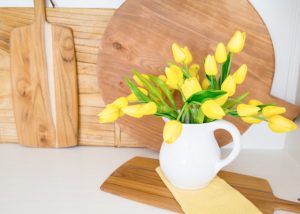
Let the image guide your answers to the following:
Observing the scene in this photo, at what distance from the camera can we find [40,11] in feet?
2.56

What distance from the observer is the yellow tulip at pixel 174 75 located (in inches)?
22.0

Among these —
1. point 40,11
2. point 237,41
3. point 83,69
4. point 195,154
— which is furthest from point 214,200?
point 40,11

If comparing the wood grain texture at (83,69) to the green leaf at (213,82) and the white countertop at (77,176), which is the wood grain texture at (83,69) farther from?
the green leaf at (213,82)

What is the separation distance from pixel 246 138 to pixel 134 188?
1.42ft

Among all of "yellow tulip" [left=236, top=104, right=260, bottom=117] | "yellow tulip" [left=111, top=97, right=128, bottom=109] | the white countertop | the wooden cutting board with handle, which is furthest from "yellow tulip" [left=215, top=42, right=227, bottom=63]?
the wooden cutting board with handle

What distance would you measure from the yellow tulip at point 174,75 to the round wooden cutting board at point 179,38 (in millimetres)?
187

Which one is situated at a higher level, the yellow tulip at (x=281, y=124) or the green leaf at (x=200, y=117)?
the yellow tulip at (x=281, y=124)

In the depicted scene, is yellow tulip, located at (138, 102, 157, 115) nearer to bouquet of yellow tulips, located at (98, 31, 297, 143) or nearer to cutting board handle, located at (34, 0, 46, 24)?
bouquet of yellow tulips, located at (98, 31, 297, 143)

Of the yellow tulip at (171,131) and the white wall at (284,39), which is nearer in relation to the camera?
the yellow tulip at (171,131)

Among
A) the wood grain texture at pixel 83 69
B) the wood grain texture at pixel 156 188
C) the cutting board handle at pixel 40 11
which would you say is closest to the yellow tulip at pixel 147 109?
the wood grain texture at pixel 156 188

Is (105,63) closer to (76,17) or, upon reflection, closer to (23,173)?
(76,17)

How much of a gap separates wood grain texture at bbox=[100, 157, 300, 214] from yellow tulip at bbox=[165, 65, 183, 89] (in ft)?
0.80

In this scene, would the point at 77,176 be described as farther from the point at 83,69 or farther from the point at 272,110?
the point at 272,110

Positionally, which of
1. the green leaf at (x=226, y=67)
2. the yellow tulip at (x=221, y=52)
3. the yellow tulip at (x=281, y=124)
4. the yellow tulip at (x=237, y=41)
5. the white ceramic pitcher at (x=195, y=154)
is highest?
the yellow tulip at (x=237, y=41)
